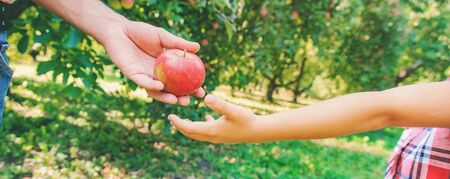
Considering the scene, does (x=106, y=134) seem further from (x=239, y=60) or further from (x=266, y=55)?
(x=266, y=55)

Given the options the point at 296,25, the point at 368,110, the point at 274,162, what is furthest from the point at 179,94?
the point at 296,25

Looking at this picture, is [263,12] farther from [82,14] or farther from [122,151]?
[82,14]

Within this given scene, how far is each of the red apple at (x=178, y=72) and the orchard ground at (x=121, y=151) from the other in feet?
5.35

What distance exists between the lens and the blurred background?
3.13 m

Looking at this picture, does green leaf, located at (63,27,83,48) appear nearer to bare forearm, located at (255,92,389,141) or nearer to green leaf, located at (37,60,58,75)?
green leaf, located at (37,60,58,75)

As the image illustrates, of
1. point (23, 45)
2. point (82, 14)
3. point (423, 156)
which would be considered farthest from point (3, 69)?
point (23, 45)

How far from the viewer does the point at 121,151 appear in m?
3.99

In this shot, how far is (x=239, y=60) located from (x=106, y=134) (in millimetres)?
1529

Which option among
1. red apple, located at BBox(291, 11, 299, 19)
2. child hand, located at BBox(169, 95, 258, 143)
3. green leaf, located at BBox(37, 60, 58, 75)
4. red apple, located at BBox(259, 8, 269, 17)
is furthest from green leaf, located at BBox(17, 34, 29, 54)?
red apple, located at BBox(291, 11, 299, 19)

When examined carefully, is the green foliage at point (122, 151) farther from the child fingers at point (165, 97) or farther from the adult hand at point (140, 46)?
the child fingers at point (165, 97)

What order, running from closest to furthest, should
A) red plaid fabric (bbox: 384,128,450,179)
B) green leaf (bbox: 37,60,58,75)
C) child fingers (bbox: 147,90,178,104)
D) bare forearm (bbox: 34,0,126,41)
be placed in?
red plaid fabric (bbox: 384,128,450,179), child fingers (bbox: 147,90,178,104), bare forearm (bbox: 34,0,126,41), green leaf (bbox: 37,60,58,75)

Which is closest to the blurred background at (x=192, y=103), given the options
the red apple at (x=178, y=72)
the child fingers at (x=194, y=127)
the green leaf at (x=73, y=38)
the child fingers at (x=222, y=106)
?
the green leaf at (x=73, y=38)

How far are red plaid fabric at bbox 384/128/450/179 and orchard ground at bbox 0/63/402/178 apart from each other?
2.25m

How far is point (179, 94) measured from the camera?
1.68m
